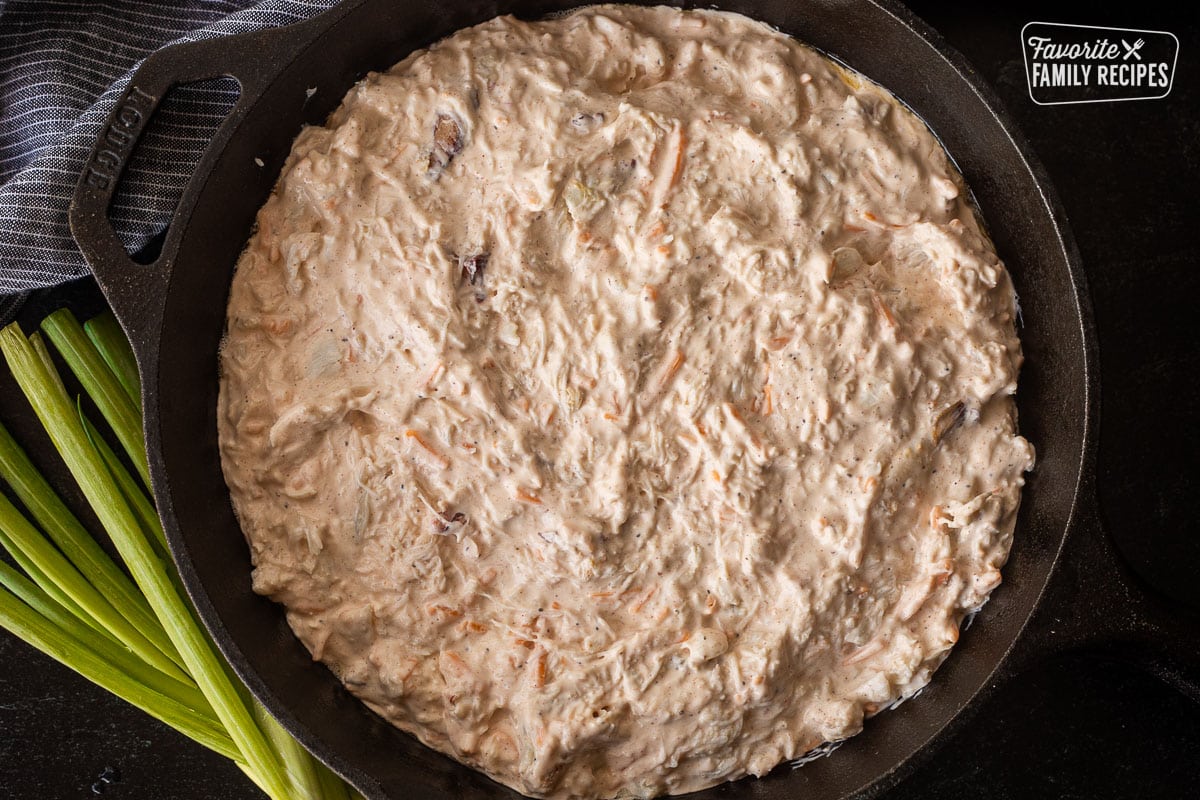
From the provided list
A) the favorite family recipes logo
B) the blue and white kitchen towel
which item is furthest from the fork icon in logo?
the blue and white kitchen towel

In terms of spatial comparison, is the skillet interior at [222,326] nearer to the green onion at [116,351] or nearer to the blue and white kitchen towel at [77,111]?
the blue and white kitchen towel at [77,111]

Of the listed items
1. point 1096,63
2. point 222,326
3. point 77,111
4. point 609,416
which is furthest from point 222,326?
point 1096,63

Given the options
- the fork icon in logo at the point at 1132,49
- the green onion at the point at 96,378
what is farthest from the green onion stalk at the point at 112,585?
the fork icon in logo at the point at 1132,49

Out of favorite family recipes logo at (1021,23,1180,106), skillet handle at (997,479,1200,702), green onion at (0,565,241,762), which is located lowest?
green onion at (0,565,241,762)

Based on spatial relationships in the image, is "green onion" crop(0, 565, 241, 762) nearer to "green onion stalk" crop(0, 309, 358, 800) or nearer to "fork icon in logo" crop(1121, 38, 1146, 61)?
"green onion stalk" crop(0, 309, 358, 800)

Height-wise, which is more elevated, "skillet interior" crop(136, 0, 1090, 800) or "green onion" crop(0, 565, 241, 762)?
"skillet interior" crop(136, 0, 1090, 800)

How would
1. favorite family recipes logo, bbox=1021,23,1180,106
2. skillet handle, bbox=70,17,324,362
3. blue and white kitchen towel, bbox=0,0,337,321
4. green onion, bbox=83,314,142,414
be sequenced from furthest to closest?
favorite family recipes logo, bbox=1021,23,1180,106, green onion, bbox=83,314,142,414, blue and white kitchen towel, bbox=0,0,337,321, skillet handle, bbox=70,17,324,362
